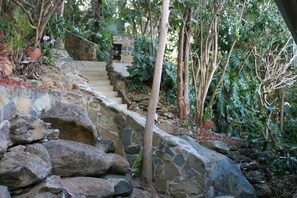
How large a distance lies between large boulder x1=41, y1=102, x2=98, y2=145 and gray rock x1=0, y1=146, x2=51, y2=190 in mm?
945

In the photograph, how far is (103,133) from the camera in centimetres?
477

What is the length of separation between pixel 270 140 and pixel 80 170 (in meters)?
4.25

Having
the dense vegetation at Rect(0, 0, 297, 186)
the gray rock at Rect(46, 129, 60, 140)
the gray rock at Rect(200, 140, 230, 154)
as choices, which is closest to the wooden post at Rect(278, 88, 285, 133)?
the dense vegetation at Rect(0, 0, 297, 186)

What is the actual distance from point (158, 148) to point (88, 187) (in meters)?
1.23

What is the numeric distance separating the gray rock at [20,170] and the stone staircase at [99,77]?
336cm

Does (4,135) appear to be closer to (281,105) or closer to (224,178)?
(224,178)

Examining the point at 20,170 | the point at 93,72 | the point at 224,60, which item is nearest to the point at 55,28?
the point at 93,72

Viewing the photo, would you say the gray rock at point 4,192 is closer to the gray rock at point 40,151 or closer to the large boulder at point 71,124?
the gray rock at point 40,151

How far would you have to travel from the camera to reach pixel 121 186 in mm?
3873

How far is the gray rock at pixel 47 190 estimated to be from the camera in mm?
2934

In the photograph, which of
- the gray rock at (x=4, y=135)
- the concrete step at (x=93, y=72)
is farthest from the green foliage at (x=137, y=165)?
the concrete step at (x=93, y=72)

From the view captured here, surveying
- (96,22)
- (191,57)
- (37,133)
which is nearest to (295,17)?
(37,133)

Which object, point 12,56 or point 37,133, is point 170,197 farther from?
point 12,56

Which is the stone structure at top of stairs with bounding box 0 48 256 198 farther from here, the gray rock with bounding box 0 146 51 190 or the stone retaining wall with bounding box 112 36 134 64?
the stone retaining wall with bounding box 112 36 134 64
